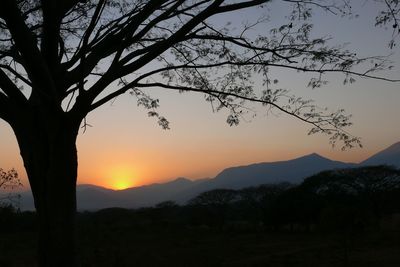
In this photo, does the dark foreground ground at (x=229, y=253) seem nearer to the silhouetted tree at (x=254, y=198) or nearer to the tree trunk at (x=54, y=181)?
the tree trunk at (x=54, y=181)

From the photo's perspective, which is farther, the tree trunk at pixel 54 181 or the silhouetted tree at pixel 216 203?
the silhouetted tree at pixel 216 203

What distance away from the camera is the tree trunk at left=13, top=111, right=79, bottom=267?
479 cm

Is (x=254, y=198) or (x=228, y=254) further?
(x=254, y=198)

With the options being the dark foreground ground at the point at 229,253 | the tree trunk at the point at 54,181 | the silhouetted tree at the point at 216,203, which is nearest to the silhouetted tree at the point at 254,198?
the silhouetted tree at the point at 216,203

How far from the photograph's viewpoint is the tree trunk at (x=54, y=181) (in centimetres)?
479

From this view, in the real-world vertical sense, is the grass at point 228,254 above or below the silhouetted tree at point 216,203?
below

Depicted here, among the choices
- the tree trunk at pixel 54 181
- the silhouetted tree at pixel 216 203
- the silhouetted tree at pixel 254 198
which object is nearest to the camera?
the tree trunk at pixel 54 181

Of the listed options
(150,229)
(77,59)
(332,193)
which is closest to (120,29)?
(77,59)

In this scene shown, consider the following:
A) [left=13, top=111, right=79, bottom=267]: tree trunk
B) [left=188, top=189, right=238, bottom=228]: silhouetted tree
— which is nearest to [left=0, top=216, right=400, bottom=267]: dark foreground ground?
[left=13, top=111, right=79, bottom=267]: tree trunk

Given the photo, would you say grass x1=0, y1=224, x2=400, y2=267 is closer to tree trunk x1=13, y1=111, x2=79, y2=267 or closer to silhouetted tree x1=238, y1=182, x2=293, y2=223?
tree trunk x1=13, y1=111, x2=79, y2=267

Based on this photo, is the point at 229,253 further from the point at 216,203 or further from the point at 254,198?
the point at 216,203

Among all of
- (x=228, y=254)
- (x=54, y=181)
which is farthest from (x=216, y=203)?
(x=54, y=181)

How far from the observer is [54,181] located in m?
4.79

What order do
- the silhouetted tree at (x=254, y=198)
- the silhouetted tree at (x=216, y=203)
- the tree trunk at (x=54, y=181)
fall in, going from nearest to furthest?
the tree trunk at (x=54, y=181) → the silhouetted tree at (x=254, y=198) → the silhouetted tree at (x=216, y=203)
